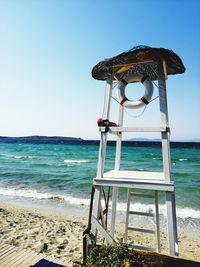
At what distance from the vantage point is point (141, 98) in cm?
379

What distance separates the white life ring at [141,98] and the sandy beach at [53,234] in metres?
2.96

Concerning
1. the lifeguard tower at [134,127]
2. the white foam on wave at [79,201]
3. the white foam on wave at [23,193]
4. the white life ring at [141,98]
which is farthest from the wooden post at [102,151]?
the white foam on wave at [23,193]

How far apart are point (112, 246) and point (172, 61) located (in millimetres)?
2856

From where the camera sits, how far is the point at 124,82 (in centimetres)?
407

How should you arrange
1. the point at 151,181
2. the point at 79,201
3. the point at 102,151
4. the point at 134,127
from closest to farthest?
the point at 151,181 → the point at 134,127 → the point at 102,151 → the point at 79,201

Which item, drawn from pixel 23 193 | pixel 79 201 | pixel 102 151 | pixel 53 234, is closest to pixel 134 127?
pixel 102 151

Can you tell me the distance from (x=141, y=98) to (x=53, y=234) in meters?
4.58

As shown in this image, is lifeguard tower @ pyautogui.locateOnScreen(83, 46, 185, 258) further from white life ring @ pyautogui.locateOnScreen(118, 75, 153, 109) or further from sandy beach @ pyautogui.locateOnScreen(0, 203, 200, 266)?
sandy beach @ pyautogui.locateOnScreen(0, 203, 200, 266)

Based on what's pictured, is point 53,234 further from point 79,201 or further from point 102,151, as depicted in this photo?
point 79,201

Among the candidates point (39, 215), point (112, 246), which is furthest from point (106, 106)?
point (39, 215)

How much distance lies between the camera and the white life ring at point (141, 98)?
149 inches

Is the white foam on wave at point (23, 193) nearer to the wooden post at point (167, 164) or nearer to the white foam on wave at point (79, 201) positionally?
the white foam on wave at point (79, 201)

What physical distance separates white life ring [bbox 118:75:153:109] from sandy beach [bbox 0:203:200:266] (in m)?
2.96

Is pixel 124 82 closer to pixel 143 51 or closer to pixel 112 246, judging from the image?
pixel 143 51
